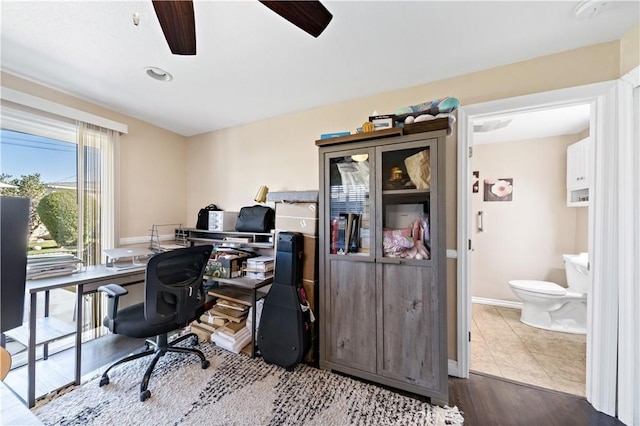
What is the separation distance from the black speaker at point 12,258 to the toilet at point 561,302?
3.91m

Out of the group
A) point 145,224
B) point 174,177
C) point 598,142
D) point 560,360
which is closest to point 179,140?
point 174,177

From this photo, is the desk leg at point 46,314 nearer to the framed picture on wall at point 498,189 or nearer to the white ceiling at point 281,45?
the white ceiling at point 281,45

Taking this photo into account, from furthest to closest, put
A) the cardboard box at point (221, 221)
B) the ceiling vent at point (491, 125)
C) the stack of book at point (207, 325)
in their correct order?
the cardboard box at point (221, 221)
the ceiling vent at point (491, 125)
the stack of book at point (207, 325)

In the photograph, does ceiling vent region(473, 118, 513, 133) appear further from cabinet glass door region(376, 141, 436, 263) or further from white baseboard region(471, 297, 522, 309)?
white baseboard region(471, 297, 522, 309)

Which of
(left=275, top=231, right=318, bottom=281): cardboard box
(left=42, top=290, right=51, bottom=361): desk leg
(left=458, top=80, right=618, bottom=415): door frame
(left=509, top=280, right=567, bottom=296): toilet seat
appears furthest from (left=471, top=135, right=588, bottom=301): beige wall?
(left=42, top=290, right=51, bottom=361): desk leg

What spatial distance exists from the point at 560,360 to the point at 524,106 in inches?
85.3

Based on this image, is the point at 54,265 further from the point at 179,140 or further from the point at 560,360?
the point at 560,360

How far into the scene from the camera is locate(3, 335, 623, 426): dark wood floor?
4.91 ft

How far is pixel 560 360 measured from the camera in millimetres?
2102

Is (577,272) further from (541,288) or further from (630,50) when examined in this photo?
(630,50)

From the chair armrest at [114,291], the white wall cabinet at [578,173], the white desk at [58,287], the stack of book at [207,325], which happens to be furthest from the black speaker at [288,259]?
the white wall cabinet at [578,173]

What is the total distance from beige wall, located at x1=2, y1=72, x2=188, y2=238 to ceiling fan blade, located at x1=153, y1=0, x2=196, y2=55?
1946 millimetres

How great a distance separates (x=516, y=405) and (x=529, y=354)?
2.70 feet

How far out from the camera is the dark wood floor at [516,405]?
1.50m
